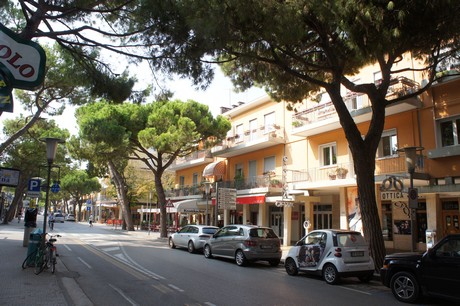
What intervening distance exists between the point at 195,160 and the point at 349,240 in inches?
964

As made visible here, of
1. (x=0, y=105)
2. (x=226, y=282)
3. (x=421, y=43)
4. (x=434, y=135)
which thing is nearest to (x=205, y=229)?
(x=226, y=282)

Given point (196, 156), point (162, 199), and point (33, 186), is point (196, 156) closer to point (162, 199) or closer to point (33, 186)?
point (162, 199)

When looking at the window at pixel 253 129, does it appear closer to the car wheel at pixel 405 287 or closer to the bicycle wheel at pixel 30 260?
the bicycle wheel at pixel 30 260

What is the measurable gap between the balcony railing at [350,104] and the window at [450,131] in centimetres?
204

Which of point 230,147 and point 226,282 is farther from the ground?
point 230,147

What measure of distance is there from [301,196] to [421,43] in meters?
12.3

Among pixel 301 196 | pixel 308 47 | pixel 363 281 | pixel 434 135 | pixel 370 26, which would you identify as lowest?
pixel 363 281

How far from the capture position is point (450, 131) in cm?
1706

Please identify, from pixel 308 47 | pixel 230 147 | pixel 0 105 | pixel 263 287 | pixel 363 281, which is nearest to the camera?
pixel 0 105

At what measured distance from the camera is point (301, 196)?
22.7 meters

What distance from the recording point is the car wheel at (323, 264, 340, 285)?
1116 cm

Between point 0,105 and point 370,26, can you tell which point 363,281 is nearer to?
point 370,26

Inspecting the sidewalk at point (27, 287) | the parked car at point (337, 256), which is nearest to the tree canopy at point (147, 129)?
the sidewalk at point (27, 287)

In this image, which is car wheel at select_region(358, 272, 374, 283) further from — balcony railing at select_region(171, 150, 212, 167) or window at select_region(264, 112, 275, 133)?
balcony railing at select_region(171, 150, 212, 167)
